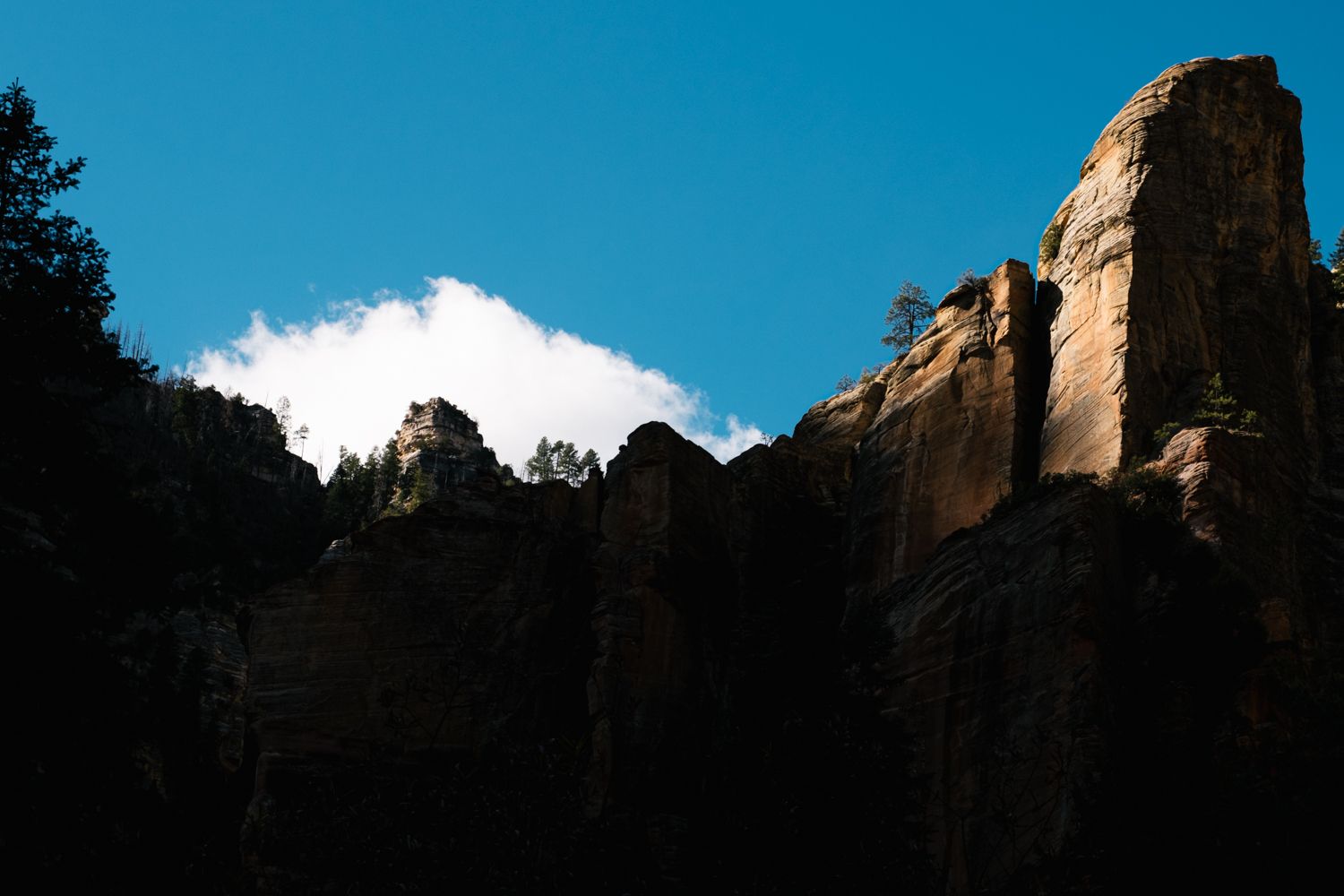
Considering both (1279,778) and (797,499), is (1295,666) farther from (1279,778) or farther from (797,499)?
(797,499)

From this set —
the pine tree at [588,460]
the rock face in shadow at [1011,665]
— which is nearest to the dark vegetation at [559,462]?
the pine tree at [588,460]

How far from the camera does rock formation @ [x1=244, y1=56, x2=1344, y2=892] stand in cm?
3284

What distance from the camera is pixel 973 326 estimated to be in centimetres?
4834

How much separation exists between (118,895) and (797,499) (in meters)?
32.9

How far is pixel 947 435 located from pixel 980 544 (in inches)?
407

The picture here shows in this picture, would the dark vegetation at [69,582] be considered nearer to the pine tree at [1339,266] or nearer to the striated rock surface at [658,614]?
the striated rock surface at [658,614]

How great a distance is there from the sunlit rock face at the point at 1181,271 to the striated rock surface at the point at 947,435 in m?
1.34

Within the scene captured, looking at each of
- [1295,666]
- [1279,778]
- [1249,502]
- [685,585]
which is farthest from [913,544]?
[1279,778]

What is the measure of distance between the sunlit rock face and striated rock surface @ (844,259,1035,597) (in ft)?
4.40

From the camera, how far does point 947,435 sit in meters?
46.1

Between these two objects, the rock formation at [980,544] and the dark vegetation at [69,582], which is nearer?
the dark vegetation at [69,582]

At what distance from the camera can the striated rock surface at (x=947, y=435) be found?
1745 inches

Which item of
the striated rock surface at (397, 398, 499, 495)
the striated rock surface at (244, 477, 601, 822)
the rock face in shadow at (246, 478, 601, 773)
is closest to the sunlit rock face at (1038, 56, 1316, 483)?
the striated rock surface at (244, 477, 601, 822)

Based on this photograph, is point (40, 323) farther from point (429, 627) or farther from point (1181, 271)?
point (1181, 271)
